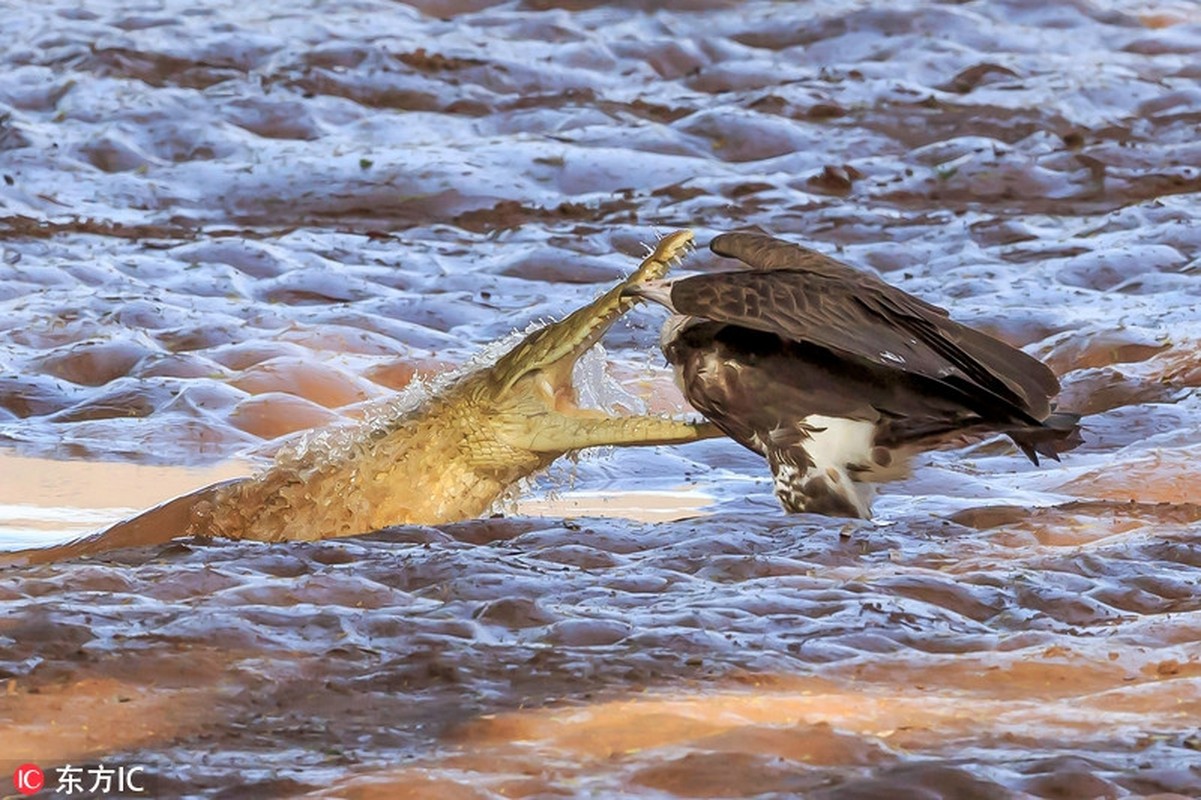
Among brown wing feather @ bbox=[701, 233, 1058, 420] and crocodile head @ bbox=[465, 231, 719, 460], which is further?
crocodile head @ bbox=[465, 231, 719, 460]

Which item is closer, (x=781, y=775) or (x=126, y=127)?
(x=781, y=775)

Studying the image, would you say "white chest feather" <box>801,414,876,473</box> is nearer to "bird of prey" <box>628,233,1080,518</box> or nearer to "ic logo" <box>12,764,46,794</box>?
"bird of prey" <box>628,233,1080,518</box>

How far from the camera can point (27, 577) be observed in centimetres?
487

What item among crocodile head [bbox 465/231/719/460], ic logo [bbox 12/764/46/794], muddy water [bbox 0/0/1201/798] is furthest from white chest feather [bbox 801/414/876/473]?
ic logo [bbox 12/764/46/794]

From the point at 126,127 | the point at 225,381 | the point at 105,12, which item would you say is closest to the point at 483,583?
the point at 225,381

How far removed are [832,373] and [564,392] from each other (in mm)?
732

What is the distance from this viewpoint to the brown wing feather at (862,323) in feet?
16.5

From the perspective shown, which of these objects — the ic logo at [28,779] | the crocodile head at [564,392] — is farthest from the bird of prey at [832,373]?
the ic logo at [28,779]

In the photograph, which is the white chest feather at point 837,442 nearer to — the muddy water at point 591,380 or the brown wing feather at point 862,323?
the muddy water at point 591,380

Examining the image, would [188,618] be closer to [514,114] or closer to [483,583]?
[483,583]

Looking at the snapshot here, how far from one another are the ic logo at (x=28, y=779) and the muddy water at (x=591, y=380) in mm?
53

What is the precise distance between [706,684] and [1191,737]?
0.96 meters

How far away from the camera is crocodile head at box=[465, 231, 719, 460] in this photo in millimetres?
5227

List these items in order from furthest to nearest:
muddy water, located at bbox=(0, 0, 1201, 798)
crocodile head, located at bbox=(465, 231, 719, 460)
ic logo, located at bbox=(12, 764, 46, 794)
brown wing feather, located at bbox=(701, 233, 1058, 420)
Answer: crocodile head, located at bbox=(465, 231, 719, 460) < brown wing feather, located at bbox=(701, 233, 1058, 420) < muddy water, located at bbox=(0, 0, 1201, 798) < ic logo, located at bbox=(12, 764, 46, 794)
